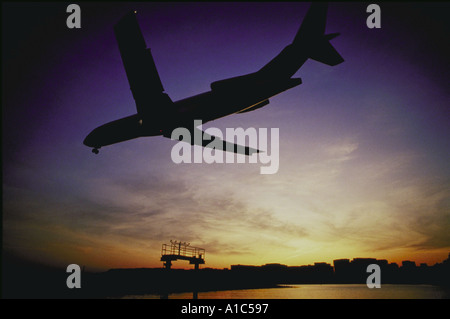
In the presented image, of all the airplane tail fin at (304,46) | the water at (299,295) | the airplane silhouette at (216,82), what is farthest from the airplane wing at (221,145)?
the water at (299,295)

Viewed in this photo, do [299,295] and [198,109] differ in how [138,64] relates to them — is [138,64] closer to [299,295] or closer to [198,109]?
[198,109]

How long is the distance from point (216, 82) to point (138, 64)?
167 inches

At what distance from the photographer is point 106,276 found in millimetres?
47969

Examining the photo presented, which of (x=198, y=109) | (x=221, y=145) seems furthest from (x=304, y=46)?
(x=221, y=145)

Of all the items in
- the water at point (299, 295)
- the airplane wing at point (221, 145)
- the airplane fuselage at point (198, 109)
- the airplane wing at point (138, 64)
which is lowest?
the water at point (299, 295)

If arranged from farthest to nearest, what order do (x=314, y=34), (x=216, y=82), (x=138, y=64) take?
(x=138, y=64), (x=216, y=82), (x=314, y=34)

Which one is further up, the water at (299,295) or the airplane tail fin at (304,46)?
the airplane tail fin at (304,46)

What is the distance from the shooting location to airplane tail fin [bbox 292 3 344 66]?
38.4ft

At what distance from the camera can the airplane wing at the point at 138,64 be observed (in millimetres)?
12094

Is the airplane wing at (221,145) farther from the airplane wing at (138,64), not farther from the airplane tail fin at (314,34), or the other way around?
the airplane tail fin at (314,34)

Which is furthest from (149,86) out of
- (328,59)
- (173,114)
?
(328,59)

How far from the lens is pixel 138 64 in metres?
12.6

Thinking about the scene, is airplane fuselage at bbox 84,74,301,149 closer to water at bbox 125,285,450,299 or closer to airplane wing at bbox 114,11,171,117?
airplane wing at bbox 114,11,171,117
